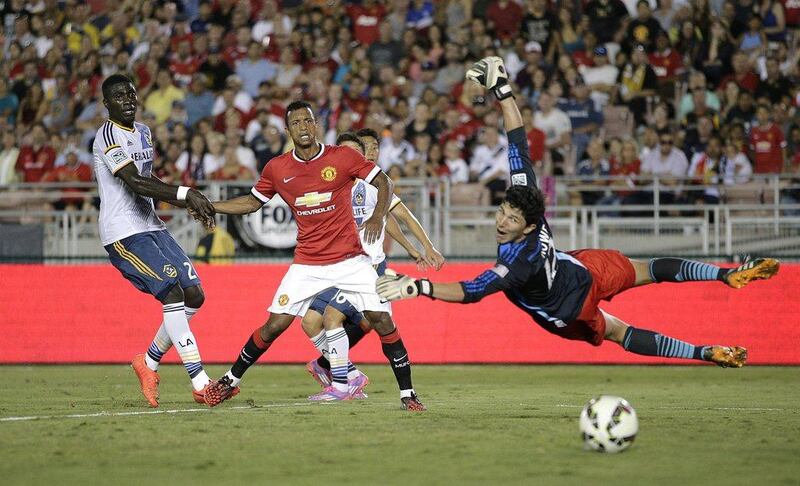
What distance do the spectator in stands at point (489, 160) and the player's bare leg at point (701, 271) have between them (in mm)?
9547

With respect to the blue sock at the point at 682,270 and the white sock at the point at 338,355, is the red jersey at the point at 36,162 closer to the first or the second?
the white sock at the point at 338,355

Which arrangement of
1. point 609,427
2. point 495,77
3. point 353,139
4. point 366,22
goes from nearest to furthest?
point 609,427
point 495,77
point 353,139
point 366,22

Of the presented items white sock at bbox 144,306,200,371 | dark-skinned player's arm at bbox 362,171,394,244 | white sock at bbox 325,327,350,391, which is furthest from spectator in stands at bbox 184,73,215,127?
dark-skinned player's arm at bbox 362,171,394,244

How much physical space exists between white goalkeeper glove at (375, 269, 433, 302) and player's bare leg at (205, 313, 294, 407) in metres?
2.55

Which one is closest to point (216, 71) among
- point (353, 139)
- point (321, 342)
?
point (353, 139)

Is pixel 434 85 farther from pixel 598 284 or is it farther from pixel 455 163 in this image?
pixel 598 284

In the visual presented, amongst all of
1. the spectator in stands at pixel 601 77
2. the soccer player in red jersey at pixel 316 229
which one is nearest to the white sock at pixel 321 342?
the soccer player in red jersey at pixel 316 229

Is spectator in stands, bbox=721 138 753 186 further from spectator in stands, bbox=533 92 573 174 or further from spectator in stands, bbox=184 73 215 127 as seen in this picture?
spectator in stands, bbox=184 73 215 127

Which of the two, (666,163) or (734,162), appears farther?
(666,163)

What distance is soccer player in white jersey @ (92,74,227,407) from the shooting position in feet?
36.9

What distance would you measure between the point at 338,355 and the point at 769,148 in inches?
412

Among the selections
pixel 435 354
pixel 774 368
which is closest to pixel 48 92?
pixel 435 354

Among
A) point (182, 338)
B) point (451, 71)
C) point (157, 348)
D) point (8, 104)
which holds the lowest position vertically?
point (157, 348)

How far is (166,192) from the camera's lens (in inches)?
433
